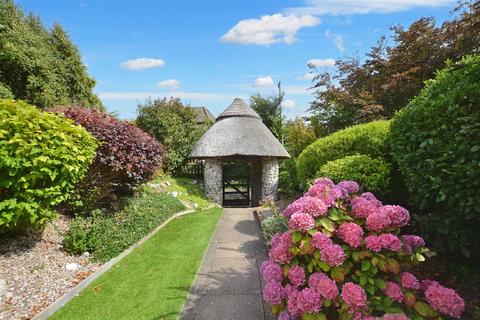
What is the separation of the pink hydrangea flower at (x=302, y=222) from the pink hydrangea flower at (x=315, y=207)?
0.10m

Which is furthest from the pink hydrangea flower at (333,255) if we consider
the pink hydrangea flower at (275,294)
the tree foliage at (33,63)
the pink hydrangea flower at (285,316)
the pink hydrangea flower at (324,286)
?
the tree foliage at (33,63)

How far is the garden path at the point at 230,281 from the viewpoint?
415cm

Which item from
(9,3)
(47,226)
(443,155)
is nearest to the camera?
(443,155)

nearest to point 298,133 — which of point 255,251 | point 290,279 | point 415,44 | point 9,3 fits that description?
point 415,44

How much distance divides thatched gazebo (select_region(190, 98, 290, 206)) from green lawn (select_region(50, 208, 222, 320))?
6472 mm

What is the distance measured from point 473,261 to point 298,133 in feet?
38.0

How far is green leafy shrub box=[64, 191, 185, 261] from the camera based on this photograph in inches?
244

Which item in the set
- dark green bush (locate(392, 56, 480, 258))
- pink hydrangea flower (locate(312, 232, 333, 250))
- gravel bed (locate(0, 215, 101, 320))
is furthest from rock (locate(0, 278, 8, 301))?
dark green bush (locate(392, 56, 480, 258))

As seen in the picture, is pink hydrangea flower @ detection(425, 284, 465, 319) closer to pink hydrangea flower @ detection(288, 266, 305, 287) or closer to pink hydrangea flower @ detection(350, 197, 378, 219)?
pink hydrangea flower @ detection(350, 197, 378, 219)

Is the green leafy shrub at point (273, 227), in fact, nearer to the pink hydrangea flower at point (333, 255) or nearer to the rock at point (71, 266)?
the pink hydrangea flower at point (333, 255)

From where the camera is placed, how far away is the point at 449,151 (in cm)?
322

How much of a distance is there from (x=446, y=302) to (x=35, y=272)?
19.3 feet

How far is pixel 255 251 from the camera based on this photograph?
6.75 m

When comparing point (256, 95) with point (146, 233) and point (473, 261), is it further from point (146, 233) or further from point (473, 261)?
point (473, 261)
